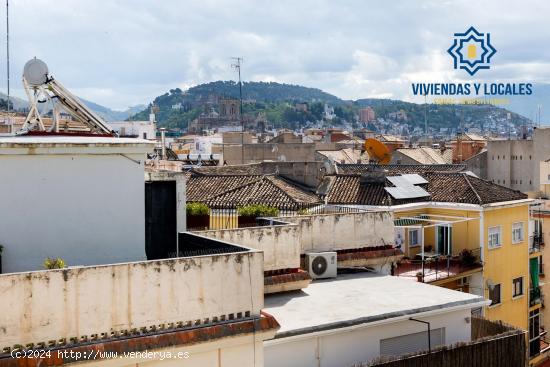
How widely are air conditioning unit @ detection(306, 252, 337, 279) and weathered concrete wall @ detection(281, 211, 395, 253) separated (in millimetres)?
412

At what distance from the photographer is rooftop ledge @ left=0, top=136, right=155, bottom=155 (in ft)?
30.0

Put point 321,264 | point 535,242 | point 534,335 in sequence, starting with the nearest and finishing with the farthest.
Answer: point 321,264 → point 534,335 → point 535,242

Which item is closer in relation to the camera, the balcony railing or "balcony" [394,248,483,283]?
"balcony" [394,248,483,283]

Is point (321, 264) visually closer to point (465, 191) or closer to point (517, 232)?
point (465, 191)

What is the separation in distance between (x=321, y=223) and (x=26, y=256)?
7265 millimetres

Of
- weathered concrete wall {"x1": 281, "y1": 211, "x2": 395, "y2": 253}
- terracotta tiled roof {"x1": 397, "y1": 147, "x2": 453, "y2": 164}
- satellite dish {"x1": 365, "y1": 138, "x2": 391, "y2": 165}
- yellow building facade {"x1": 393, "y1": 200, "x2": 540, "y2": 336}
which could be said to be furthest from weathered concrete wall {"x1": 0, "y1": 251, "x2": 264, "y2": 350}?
terracotta tiled roof {"x1": 397, "y1": 147, "x2": 453, "y2": 164}

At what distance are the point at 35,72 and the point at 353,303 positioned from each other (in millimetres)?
6800

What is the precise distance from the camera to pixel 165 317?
843cm

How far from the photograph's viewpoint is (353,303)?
495 inches

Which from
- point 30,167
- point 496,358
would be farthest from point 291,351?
point 30,167

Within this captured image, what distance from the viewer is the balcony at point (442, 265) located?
68.4ft

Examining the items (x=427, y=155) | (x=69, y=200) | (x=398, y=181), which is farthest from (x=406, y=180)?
(x=427, y=155)

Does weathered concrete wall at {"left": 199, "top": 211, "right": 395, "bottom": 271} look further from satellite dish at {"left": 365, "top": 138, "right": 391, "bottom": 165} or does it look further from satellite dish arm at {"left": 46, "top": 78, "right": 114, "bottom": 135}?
satellite dish at {"left": 365, "top": 138, "right": 391, "bottom": 165}

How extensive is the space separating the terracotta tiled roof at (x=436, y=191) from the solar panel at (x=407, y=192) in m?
0.16
